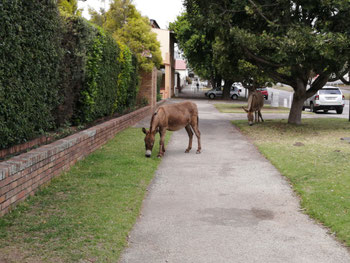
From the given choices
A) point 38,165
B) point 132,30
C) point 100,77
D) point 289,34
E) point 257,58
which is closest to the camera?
point 38,165

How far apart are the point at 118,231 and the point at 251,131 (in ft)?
39.0

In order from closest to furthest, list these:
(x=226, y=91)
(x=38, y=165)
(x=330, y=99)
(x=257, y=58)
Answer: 1. (x=38, y=165)
2. (x=257, y=58)
3. (x=330, y=99)
4. (x=226, y=91)

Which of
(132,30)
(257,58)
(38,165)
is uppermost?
(132,30)

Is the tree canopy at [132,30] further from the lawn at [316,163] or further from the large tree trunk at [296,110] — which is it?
the lawn at [316,163]

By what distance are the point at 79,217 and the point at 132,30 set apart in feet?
83.4

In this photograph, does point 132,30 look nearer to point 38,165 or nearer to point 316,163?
point 316,163

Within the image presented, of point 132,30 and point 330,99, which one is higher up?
point 132,30

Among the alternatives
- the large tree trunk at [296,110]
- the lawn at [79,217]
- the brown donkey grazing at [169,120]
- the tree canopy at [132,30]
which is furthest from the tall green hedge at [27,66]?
the tree canopy at [132,30]

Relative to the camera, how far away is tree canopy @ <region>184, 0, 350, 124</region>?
1438 centimetres

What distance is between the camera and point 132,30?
2941cm

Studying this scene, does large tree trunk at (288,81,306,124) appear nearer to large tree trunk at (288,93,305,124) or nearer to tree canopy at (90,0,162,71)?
large tree trunk at (288,93,305,124)

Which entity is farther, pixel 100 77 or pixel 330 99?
pixel 330 99

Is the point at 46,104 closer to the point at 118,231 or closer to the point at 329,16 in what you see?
the point at 118,231

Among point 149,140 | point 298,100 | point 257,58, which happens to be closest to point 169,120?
point 149,140
